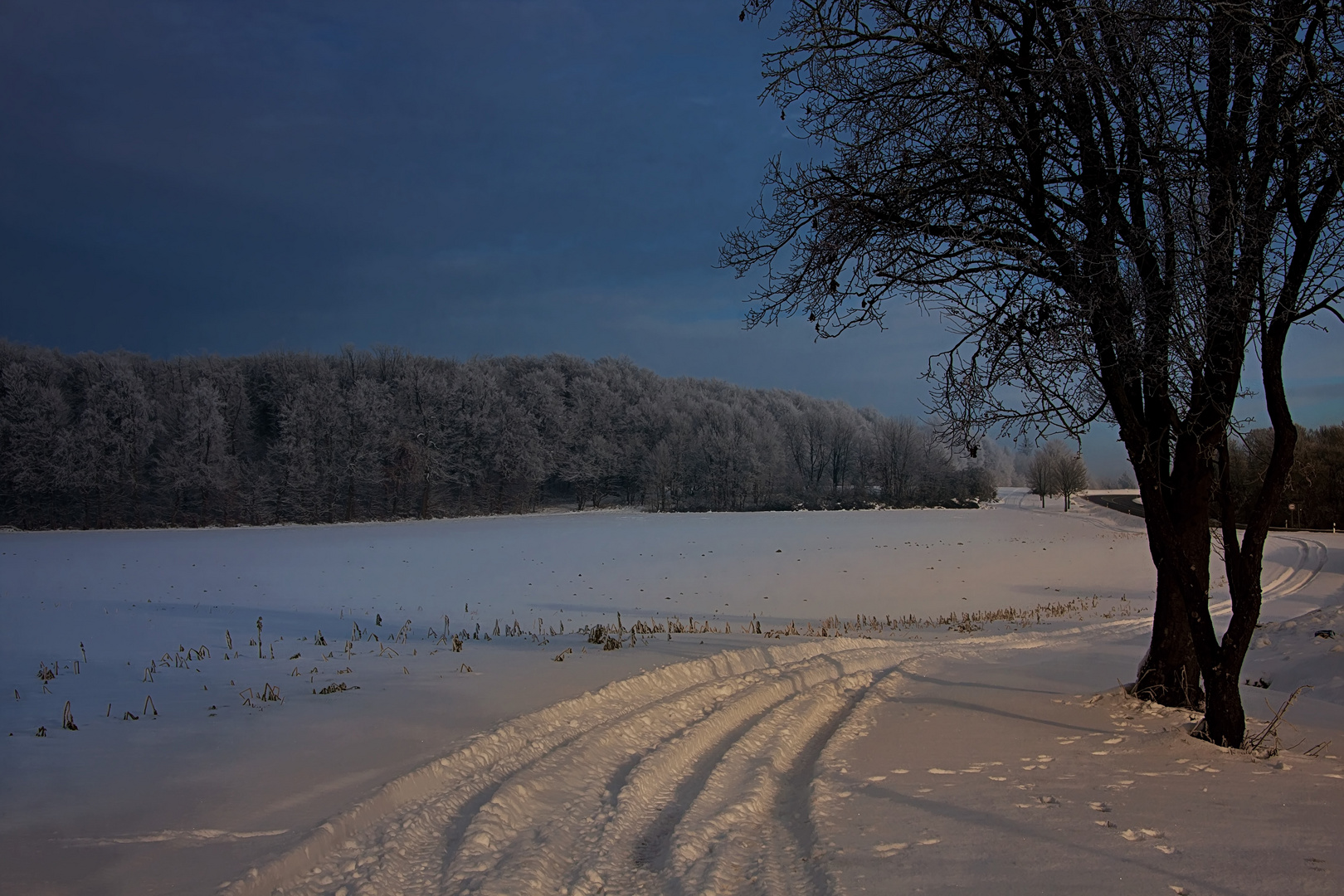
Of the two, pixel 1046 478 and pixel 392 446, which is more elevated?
pixel 392 446

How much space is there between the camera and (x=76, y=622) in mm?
13438

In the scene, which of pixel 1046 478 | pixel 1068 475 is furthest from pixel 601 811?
pixel 1046 478

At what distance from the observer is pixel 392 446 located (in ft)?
194

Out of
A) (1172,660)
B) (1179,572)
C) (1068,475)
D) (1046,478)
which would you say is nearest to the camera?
(1179,572)

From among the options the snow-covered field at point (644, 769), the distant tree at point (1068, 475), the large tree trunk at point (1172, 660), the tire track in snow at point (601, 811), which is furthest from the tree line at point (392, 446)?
the tire track in snow at point (601, 811)

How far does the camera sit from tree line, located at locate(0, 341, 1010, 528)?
50.7 meters

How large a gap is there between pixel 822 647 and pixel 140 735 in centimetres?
776

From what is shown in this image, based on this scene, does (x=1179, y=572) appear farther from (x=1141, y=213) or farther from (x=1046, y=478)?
(x=1046, y=478)

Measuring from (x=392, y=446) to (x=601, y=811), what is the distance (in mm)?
58694

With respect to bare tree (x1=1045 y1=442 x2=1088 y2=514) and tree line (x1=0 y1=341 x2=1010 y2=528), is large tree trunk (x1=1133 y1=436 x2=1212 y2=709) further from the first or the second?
bare tree (x1=1045 y1=442 x2=1088 y2=514)

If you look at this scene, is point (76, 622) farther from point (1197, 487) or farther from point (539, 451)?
point (539, 451)

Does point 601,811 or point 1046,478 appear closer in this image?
point 601,811

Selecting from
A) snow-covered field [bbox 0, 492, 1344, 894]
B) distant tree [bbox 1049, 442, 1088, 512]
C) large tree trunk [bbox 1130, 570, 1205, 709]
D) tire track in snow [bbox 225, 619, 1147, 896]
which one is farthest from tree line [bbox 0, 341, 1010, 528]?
tire track in snow [bbox 225, 619, 1147, 896]

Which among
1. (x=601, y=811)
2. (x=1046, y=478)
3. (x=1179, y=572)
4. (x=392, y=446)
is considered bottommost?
(x=601, y=811)
